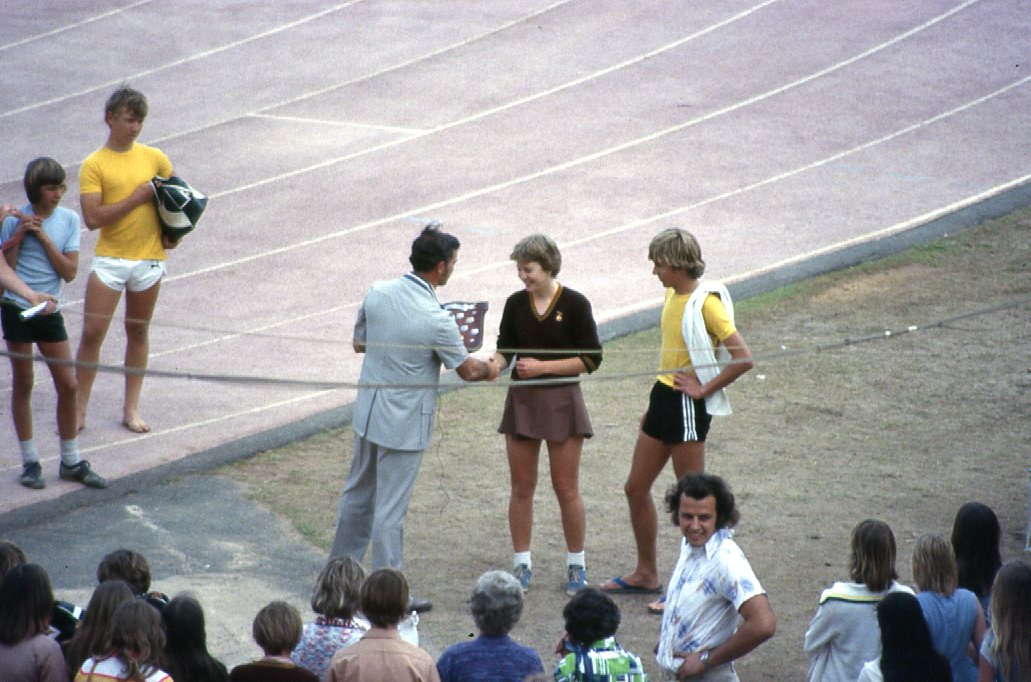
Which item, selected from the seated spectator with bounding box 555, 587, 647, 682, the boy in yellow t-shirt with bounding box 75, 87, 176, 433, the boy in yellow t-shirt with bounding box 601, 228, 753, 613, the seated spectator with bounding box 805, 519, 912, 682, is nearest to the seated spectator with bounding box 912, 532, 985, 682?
the seated spectator with bounding box 805, 519, 912, 682

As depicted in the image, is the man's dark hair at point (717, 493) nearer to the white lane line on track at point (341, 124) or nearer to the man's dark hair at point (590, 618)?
the man's dark hair at point (590, 618)

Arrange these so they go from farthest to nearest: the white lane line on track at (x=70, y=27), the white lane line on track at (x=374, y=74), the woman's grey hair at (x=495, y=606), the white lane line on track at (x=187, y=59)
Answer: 1. the white lane line on track at (x=70, y=27)
2. the white lane line on track at (x=187, y=59)
3. the white lane line on track at (x=374, y=74)
4. the woman's grey hair at (x=495, y=606)

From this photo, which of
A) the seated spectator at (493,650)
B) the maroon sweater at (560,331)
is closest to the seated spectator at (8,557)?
the seated spectator at (493,650)

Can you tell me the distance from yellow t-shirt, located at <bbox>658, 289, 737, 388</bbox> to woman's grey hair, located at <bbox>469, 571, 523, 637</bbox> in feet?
7.58

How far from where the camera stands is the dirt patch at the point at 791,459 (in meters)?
7.73

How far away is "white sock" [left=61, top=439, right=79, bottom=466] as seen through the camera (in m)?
8.70

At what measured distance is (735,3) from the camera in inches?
804

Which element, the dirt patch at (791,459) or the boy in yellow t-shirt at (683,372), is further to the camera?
the dirt patch at (791,459)

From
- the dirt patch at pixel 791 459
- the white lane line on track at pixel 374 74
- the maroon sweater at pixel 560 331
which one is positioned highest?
the white lane line on track at pixel 374 74

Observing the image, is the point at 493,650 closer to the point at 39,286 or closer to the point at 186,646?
the point at 186,646

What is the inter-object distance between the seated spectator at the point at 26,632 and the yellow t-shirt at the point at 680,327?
3.33 m

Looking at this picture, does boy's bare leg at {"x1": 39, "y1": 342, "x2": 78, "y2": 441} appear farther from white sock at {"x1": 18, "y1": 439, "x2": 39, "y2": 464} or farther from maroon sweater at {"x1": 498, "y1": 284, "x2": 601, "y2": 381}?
maroon sweater at {"x1": 498, "y1": 284, "x2": 601, "y2": 381}

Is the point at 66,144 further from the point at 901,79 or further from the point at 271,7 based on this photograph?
the point at 901,79

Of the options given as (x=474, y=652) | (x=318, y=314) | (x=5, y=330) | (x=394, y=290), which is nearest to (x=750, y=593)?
(x=474, y=652)
